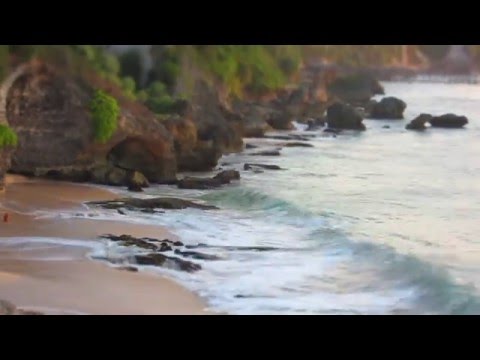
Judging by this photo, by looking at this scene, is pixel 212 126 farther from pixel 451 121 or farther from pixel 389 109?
pixel 389 109

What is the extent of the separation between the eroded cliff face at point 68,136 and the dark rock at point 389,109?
18713mm

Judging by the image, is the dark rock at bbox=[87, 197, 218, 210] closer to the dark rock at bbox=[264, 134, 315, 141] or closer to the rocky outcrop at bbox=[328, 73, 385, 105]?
the dark rock at bbox=[264, 134, 315, 141]

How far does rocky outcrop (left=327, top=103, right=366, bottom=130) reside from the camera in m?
31.6

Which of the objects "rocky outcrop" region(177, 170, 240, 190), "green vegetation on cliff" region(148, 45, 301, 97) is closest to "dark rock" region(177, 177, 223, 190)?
"rocky outcrop" region(177, 170, 240, 190)

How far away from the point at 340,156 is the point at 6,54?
10.7 m

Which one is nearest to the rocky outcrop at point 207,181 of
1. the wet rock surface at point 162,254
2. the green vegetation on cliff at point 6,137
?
the green vegetation on cliff at point 6,137

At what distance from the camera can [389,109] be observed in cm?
3512

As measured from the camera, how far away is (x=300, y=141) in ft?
90.2

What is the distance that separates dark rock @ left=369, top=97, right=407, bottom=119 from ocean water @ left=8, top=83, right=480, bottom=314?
34.1ft

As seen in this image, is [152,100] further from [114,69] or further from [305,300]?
[305,300]

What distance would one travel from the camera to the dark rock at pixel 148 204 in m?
14.5
